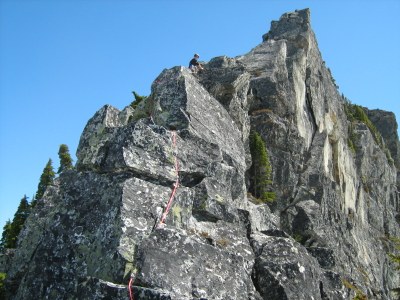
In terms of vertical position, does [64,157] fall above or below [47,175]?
above

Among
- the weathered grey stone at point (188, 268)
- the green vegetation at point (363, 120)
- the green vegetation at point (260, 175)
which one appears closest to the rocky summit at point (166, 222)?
the weathered grey stone at point (188, 268)

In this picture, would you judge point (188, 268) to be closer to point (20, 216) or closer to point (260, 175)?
point (260, 175)

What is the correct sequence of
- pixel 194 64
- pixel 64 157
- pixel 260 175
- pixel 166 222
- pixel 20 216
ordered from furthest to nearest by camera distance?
pixel 64 157, pixel 20 216, pixel 260 175, pixel 194 64, pixel 166 222

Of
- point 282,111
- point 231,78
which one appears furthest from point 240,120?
point 282,111

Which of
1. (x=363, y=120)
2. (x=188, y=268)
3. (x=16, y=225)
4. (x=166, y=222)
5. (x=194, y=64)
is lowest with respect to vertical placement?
(x=188, y=268)

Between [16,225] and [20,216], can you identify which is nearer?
[16,225]

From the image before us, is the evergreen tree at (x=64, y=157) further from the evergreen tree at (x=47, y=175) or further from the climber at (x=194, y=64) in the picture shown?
the climber at (x=194, y=64)

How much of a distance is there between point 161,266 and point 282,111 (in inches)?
1494

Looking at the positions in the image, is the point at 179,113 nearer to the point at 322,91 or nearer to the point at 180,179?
the point at 180,179

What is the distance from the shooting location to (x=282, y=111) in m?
48.3

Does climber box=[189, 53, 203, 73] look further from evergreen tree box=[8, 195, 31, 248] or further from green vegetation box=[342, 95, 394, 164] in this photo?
green vegetation box=[342, 95, 394, 164]

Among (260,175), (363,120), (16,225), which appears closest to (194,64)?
(260,175)

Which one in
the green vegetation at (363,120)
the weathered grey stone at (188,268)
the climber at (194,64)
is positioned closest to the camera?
the weathered grey stone at (188,268)

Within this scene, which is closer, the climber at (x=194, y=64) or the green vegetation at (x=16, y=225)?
the climber at (x=194, y=64)
